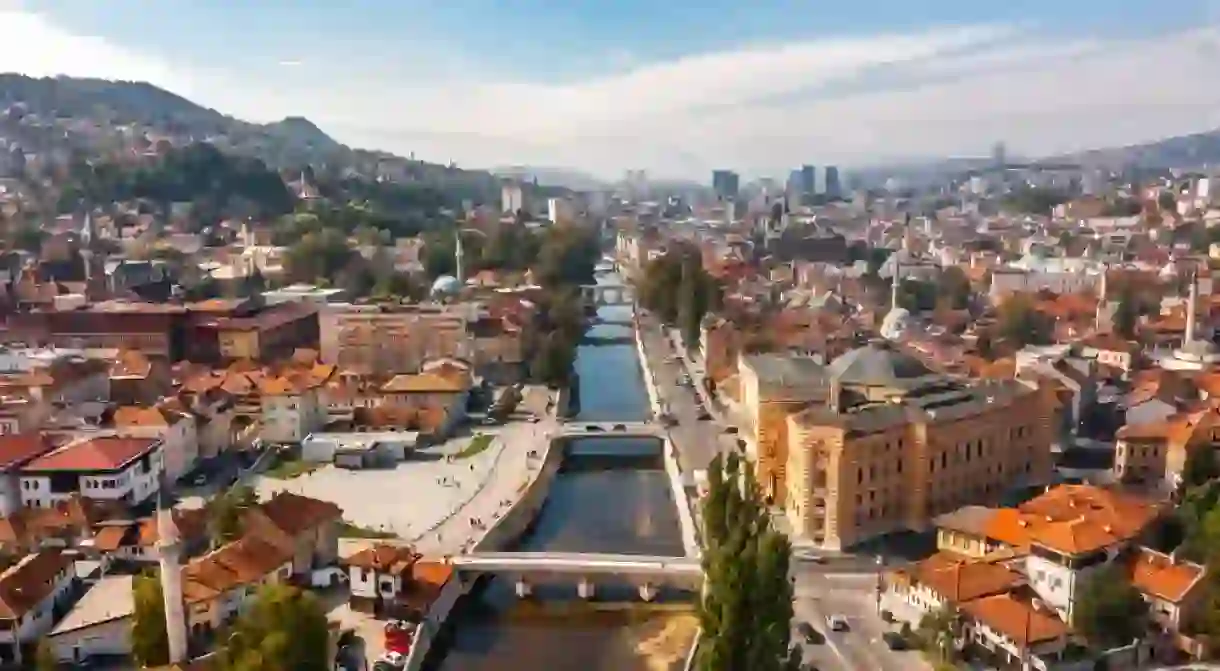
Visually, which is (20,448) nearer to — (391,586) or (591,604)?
(391,586)

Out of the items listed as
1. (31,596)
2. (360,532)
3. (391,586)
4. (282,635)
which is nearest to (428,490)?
(360,532)

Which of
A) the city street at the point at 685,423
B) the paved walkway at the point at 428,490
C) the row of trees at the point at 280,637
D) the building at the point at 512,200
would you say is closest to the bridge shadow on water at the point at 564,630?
the paved walkway at the point at 428,490

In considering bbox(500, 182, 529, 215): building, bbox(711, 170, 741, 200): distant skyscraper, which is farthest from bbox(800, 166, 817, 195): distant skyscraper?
bbox(500, 182, 529, 215): building

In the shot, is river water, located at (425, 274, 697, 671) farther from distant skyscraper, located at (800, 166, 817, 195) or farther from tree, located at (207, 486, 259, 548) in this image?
distant skyscraper, located at (800, 166, 817, 195)

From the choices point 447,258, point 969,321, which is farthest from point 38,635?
point 447,258

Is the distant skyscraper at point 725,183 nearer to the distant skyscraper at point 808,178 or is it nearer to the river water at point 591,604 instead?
the distant skyscraper at point 808,178

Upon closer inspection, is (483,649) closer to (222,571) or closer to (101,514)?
(222,571)
